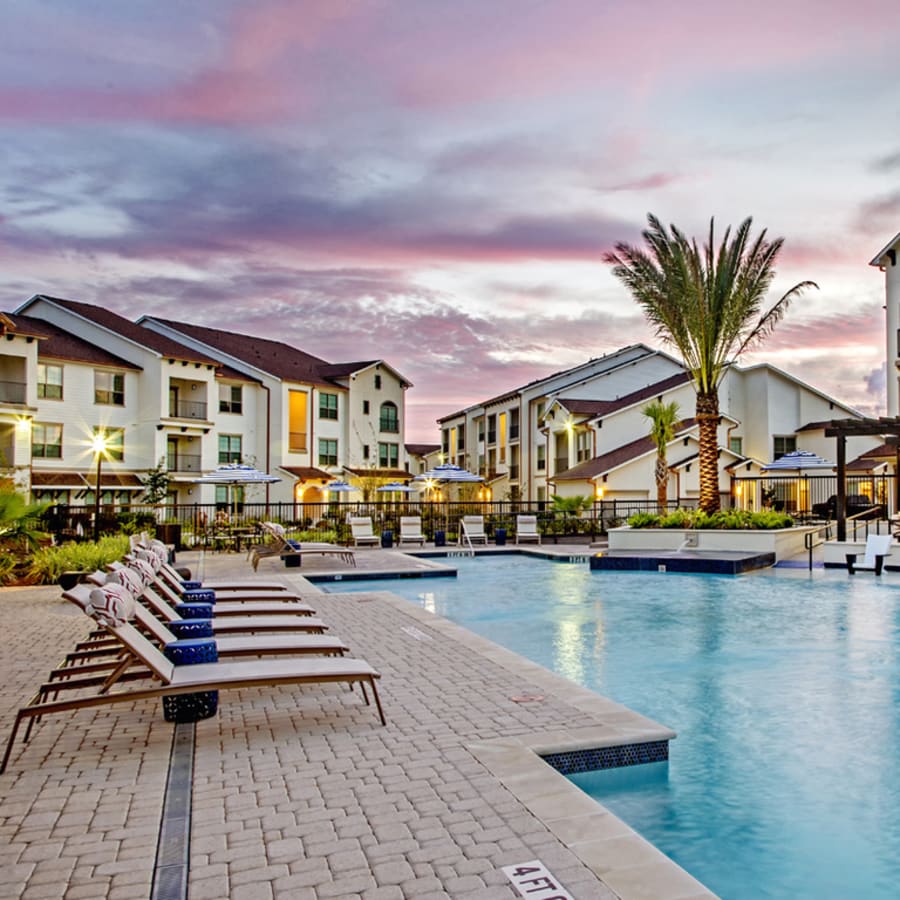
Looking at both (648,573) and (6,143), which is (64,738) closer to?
(648,573)

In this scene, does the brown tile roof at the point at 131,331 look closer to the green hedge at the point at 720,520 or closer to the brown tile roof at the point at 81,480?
the brown tile roof at the point at 81,480

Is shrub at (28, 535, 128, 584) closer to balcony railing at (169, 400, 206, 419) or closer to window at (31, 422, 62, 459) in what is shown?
window at (31, 422, 62, 459)

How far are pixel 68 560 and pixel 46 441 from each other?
20.2 metres

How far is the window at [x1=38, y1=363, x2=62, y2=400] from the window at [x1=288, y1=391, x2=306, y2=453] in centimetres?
1118

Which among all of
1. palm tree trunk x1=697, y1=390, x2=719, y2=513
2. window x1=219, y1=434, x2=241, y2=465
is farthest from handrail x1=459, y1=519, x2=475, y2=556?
window x1=219, y1=434, x2=241, y2=465

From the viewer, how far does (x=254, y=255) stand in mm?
26156

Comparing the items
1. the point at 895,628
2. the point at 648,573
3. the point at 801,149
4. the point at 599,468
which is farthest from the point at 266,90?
the point at 599,468

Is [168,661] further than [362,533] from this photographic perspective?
No

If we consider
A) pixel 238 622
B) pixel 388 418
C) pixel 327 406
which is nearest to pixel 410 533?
pixel 238 622

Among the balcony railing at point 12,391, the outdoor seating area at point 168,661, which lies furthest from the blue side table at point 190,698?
the balcony railing at point 12,391

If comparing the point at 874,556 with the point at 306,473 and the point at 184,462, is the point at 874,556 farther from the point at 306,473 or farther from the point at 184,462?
the point at 184,462

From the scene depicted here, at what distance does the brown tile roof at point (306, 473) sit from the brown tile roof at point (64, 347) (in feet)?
28.4

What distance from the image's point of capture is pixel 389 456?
45.7 meters

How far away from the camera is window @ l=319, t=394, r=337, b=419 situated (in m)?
42.0
